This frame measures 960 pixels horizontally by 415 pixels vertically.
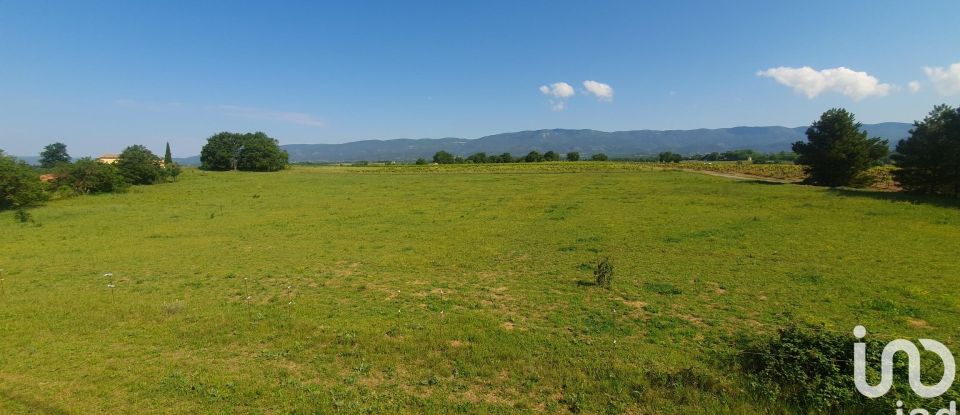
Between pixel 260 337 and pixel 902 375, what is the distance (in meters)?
12.2

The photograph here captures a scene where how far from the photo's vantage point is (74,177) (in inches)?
1594

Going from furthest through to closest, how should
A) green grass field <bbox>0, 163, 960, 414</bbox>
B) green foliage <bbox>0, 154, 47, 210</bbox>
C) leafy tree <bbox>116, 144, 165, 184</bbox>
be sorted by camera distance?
leafy tree <bbox>116, 144, 165, 184</bbox> → green foliage <bbox>0, 154, 47, 210</bbox> → green grass field <bbox>0, 163, 960, 414</bbox>

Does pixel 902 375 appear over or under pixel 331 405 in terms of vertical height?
over

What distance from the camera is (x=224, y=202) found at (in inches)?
1438

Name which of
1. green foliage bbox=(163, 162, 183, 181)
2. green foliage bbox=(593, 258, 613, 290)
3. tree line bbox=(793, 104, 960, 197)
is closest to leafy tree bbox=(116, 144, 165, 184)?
green foliage bbox=(163, 162, 183, 181)

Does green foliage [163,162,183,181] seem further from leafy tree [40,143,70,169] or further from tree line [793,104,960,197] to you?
tree line [793,104,960,197]

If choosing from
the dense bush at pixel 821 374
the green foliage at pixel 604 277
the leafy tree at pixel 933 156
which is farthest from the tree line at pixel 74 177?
the leafy tree at pixel 933 156

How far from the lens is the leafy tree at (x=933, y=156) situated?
29.1 metres

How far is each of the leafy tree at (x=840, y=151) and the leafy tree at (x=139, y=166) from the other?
7998 cm

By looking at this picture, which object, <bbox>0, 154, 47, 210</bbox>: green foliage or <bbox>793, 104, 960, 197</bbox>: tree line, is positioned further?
<bbox>0, 154, 47, 210</bbox>: green foliage

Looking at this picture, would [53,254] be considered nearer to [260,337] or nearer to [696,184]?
[260,337]

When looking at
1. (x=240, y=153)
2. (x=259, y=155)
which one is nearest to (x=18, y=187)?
(x=259, y=155)

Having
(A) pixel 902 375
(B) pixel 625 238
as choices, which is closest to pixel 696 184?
(B) pixel 625 238

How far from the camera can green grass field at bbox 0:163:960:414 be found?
6.88 meters
